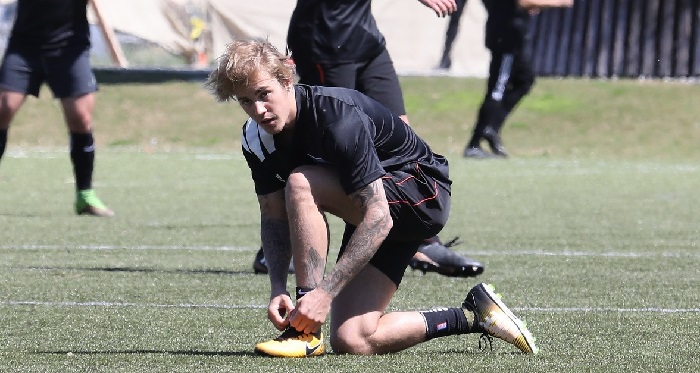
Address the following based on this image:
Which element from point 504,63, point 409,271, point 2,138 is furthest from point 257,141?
point 504,63

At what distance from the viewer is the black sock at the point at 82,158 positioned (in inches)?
379

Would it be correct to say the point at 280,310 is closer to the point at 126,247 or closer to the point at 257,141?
the point at 257,141

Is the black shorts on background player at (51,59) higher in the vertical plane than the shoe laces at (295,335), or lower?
lower

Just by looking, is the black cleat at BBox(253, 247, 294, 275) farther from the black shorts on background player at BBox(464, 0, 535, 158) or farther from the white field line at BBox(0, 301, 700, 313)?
the black shorts on background player at BBox(464, 0, 535, 158)

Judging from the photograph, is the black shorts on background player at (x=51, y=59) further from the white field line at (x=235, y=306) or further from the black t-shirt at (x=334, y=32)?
the white field line at (x=235, y=306)

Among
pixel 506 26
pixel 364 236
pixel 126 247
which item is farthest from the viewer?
pixel 506 26

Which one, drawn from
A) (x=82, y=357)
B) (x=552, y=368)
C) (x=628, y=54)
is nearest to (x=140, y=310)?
(x=82, y=357)

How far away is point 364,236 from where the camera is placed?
4.45 meters

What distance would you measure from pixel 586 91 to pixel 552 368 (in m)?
15.0

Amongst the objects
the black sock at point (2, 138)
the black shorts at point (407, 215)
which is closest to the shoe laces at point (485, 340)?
the black shorts at point (407, 215)

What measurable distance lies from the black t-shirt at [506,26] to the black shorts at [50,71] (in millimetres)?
5491

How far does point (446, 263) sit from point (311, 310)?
2.06m

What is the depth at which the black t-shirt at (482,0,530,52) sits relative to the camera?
14016 mm

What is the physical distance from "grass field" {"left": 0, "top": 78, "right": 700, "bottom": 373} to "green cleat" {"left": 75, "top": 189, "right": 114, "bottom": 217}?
0.20 metres
